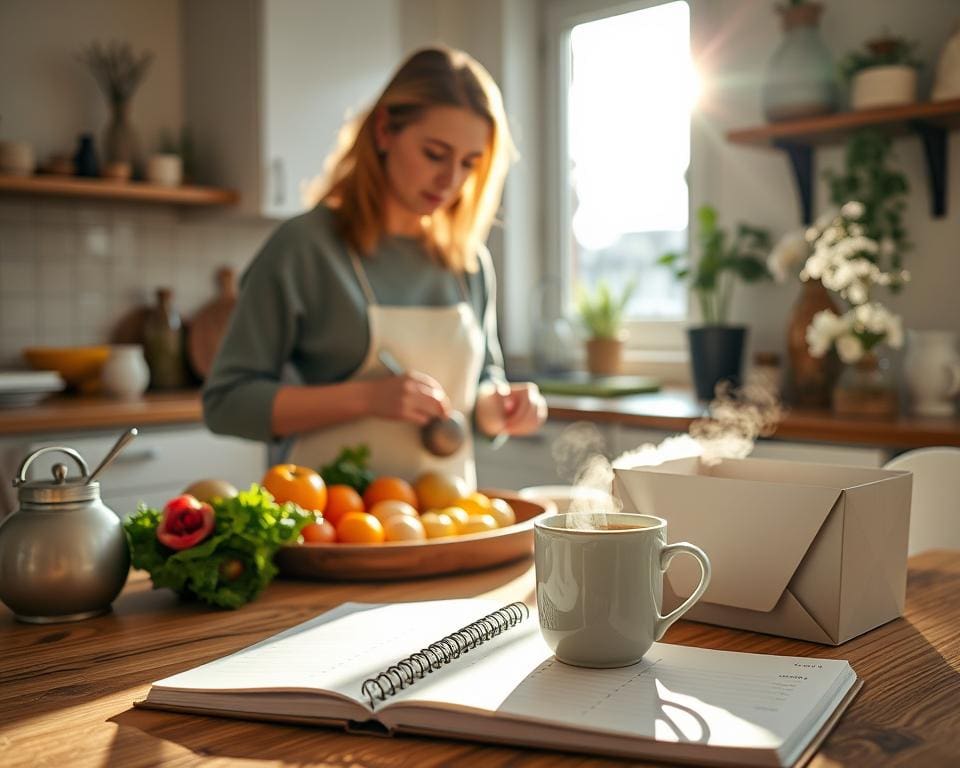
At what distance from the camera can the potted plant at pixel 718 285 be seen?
2885mm

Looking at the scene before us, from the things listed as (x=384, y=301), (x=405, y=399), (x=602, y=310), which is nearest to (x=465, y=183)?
(x=384, y=301)

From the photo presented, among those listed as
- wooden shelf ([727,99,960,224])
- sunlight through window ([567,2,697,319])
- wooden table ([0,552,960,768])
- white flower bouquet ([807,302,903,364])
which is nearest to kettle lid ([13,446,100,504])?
wooden table ([0,552,960,768])

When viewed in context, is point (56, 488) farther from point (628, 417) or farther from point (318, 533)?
point (628, 417)

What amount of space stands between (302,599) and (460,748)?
0.41m

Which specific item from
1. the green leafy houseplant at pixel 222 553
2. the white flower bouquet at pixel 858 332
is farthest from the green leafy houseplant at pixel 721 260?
the green leafy houseplant at pixel 222 553

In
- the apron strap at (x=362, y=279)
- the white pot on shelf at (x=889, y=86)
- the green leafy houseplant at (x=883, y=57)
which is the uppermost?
the green leafy houseplant at (x=883, y=57)

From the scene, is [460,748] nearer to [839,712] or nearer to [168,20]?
[839,712]

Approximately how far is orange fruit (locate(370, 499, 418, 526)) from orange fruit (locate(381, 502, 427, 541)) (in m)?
0.01

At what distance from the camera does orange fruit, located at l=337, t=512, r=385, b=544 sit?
1114 mm

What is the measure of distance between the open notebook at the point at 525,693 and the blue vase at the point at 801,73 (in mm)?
2267

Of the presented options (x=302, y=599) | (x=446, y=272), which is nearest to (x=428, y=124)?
(x=446, y=272)

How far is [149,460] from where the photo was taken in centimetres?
276

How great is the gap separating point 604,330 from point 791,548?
8.53 ft

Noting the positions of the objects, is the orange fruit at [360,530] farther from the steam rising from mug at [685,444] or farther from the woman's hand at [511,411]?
the woman's hand at [511,411]
